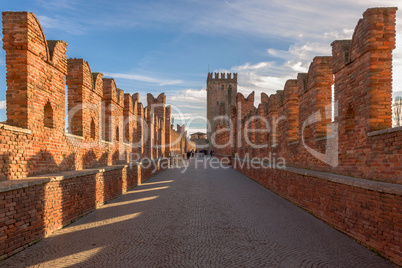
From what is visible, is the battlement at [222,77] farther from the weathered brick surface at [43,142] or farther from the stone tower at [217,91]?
the weathered brick surface at [43,142]

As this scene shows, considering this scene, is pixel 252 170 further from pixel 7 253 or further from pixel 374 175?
pixel 7 253

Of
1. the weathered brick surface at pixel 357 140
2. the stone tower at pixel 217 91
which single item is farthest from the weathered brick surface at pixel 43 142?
the stone tower at pixel 217 91

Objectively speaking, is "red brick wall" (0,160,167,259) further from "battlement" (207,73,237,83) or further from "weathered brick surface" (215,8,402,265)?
"battlement" (207,73,237,83)

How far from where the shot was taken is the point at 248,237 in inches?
210

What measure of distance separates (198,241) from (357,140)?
13.2ft

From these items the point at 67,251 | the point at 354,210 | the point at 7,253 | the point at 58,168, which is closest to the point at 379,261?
the point at 354,210

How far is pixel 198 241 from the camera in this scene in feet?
16.7

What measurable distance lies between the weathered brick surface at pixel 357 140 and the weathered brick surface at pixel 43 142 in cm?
600

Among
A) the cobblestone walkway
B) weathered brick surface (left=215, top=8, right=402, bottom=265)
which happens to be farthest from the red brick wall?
weathered brick surface (left=215, top=8, right=402, bottom=265)

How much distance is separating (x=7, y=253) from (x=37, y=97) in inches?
131

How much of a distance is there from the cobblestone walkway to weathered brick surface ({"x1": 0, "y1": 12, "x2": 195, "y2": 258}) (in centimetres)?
42

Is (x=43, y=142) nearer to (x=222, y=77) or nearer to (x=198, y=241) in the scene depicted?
(x=198, y=241)

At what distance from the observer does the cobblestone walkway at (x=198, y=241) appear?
13.7 feet

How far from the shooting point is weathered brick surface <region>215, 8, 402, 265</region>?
4.65 m
